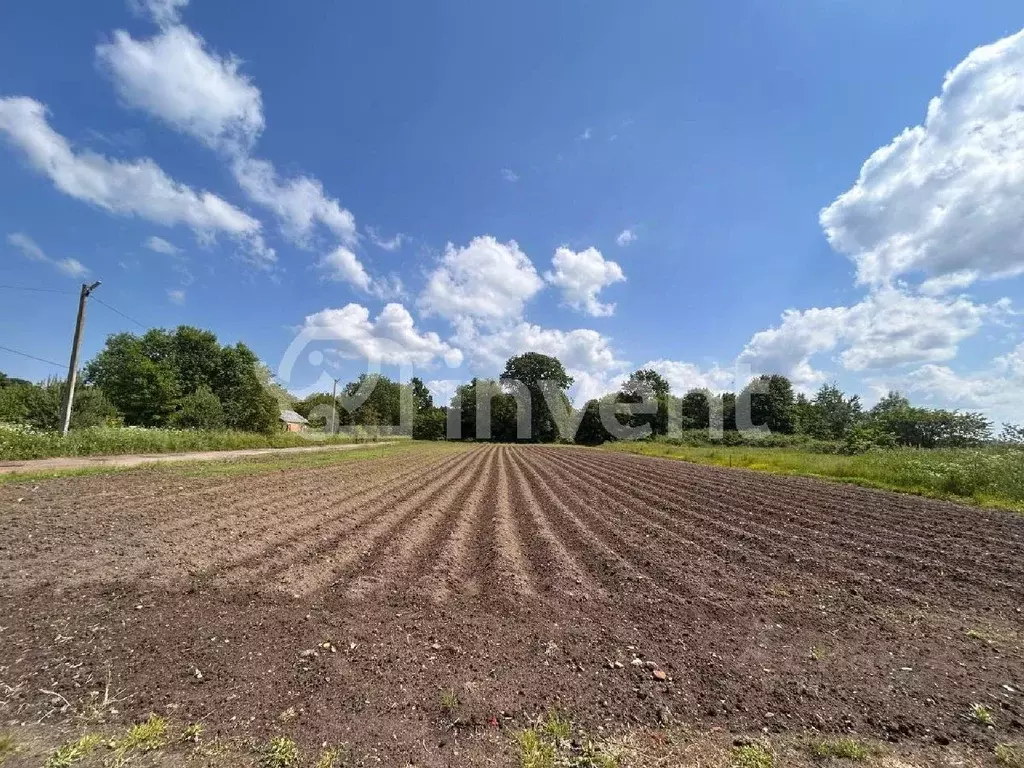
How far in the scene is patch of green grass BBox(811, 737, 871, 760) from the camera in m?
2.55

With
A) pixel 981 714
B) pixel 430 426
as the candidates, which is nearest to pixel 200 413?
pixel 430 426

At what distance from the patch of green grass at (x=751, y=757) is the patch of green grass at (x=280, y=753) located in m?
2.50

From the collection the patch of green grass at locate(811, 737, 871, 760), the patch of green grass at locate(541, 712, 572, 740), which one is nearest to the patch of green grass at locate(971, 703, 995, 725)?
the patch of green grass at locate(811, 737, 871, 760)

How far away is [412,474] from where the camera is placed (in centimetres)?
1641

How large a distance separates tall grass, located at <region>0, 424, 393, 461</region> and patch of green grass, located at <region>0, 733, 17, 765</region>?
1901cm

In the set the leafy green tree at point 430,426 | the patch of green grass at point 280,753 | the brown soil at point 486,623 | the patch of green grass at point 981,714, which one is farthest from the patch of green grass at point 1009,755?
the leafy green tree at point 430,426

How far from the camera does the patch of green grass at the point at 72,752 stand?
7.55 feet

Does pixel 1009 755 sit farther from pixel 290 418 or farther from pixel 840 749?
pixel 290 418

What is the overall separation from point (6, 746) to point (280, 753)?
5.01ft

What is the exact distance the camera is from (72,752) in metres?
2.37

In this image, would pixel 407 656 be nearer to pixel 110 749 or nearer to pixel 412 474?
pixel 110 749

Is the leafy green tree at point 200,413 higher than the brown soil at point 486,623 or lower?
higher

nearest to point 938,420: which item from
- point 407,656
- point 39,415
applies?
point 407,656

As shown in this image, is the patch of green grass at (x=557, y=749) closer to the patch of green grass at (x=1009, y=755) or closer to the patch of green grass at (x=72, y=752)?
the patch of green grass at (x=1009, y=755)
